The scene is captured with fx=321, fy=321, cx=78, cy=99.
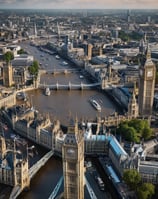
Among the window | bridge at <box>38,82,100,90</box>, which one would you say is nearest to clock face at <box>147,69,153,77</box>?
bridge at <box>38,82,100,90</box>

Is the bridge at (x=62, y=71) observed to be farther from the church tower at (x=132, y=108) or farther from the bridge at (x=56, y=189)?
the bridge at (x=56, y=189)

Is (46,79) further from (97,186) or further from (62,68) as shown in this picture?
(97,186)

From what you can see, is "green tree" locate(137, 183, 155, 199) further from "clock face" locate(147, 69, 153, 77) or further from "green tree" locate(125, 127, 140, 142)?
"clock face" locate(147, 69, 153, 77)

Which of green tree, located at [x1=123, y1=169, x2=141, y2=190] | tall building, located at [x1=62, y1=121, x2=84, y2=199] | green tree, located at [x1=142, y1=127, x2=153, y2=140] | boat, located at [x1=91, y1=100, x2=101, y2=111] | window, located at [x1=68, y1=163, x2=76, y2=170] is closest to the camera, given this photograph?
tall building, located at [x1=62, y1=121, x2=84, y2=199]

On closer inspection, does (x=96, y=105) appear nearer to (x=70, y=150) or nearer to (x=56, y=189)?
(x=56, y=189)

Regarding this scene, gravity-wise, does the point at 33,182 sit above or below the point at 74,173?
below

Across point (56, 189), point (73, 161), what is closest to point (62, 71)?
point (56, 189)

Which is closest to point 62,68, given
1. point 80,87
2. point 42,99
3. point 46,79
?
point 46,79
